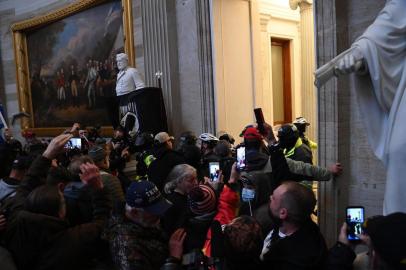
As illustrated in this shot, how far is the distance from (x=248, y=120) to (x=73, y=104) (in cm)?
517

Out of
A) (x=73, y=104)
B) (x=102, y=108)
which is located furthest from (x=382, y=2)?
(x=73, y=104)

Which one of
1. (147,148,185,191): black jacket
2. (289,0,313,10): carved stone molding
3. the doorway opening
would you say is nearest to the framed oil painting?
(289,0,313,10): carved stone molding

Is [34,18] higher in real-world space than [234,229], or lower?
higher

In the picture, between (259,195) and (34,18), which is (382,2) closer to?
(259,195)

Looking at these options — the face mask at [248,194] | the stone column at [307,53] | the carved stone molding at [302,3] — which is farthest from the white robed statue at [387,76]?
the carved stone molding at [302,3]

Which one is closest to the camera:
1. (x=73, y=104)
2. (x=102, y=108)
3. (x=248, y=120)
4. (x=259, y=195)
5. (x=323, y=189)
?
(x=259, y=195)

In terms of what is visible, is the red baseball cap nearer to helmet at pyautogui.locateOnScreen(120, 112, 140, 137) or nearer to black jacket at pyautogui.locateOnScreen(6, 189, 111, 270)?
black jacket at pyautogui.locateOnScreen(6, 189, 111, 270)

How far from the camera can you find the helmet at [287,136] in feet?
11.0

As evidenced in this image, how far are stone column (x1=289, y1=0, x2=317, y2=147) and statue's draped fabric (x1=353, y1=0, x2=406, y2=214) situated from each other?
514 centimetres

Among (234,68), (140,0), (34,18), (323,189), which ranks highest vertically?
(34,18)

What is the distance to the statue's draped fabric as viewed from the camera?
1.58 m

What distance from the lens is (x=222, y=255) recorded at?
1443 mm

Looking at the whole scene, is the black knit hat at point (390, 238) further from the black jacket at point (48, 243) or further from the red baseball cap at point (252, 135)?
the red baseball cap at point (252, 135)

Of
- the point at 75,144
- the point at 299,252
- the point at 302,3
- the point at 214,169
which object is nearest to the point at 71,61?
the point at 75,144
